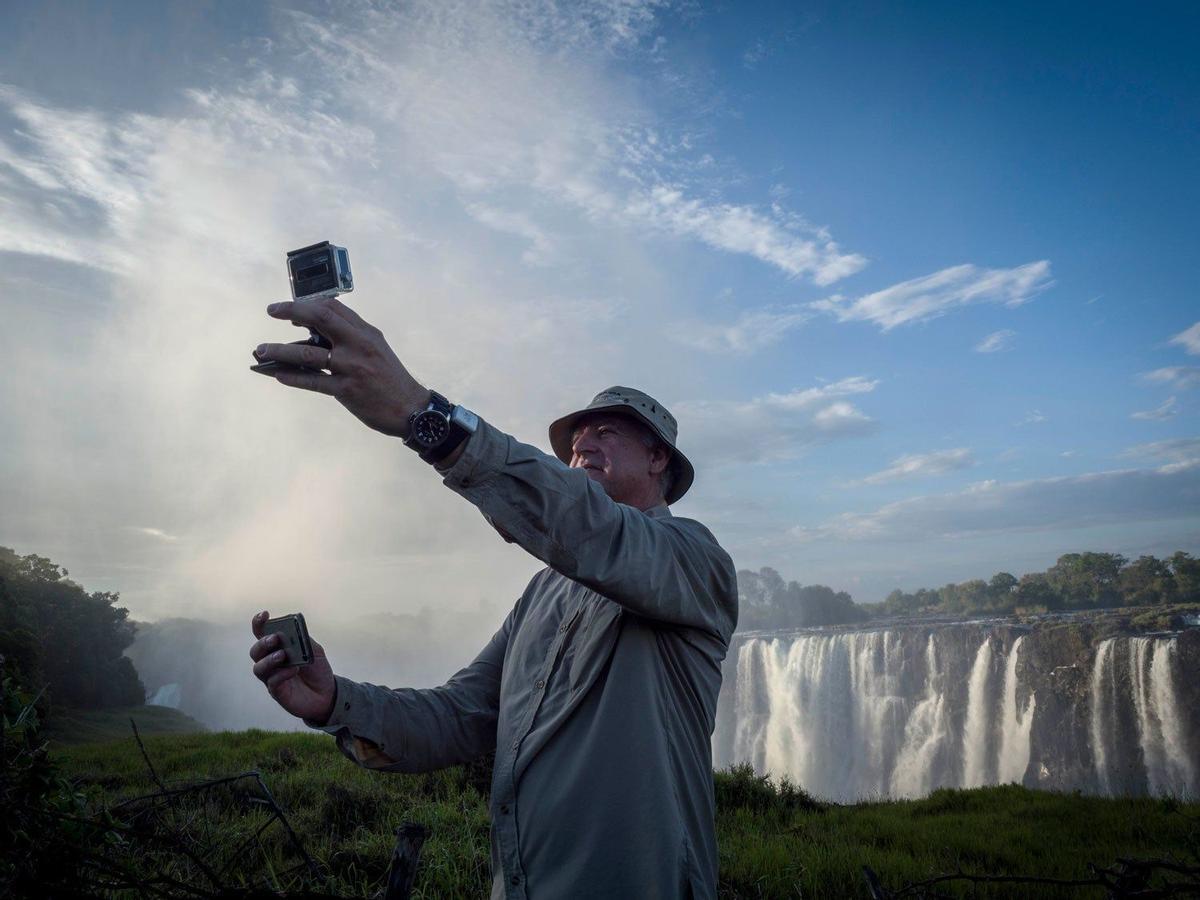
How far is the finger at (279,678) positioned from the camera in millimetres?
2363

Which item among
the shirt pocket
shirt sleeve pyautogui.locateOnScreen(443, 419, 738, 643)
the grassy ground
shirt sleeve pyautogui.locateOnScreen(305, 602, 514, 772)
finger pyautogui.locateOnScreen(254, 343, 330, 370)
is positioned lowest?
the grassy ground

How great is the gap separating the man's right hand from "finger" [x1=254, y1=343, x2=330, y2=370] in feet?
3.56

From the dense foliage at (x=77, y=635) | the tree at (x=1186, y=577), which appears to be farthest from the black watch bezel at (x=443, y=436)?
the tree at (x=1186, y=577)

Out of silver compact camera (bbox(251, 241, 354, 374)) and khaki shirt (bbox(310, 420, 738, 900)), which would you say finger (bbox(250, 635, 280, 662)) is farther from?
silver compact camera (bbox(251, 241, 354, 374))

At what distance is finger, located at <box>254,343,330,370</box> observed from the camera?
1.65 meters

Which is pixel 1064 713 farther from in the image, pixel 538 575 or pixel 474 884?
pixel 538 575

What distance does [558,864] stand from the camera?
2.17 m

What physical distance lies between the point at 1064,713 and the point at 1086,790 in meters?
3.20

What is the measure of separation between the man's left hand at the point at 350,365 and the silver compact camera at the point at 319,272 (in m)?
0.08

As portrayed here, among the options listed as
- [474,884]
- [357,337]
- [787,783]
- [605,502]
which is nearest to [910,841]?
[787,783]

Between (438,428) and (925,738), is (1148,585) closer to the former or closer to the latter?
(925,738)

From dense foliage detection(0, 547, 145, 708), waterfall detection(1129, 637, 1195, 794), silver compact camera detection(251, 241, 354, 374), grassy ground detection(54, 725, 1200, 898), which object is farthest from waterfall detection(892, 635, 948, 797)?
silver compact camera detection(251, 241, 354, 374)

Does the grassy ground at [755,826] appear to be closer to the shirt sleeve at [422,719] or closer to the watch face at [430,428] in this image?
the shirt sleeve at [422,719]

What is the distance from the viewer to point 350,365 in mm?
1675
